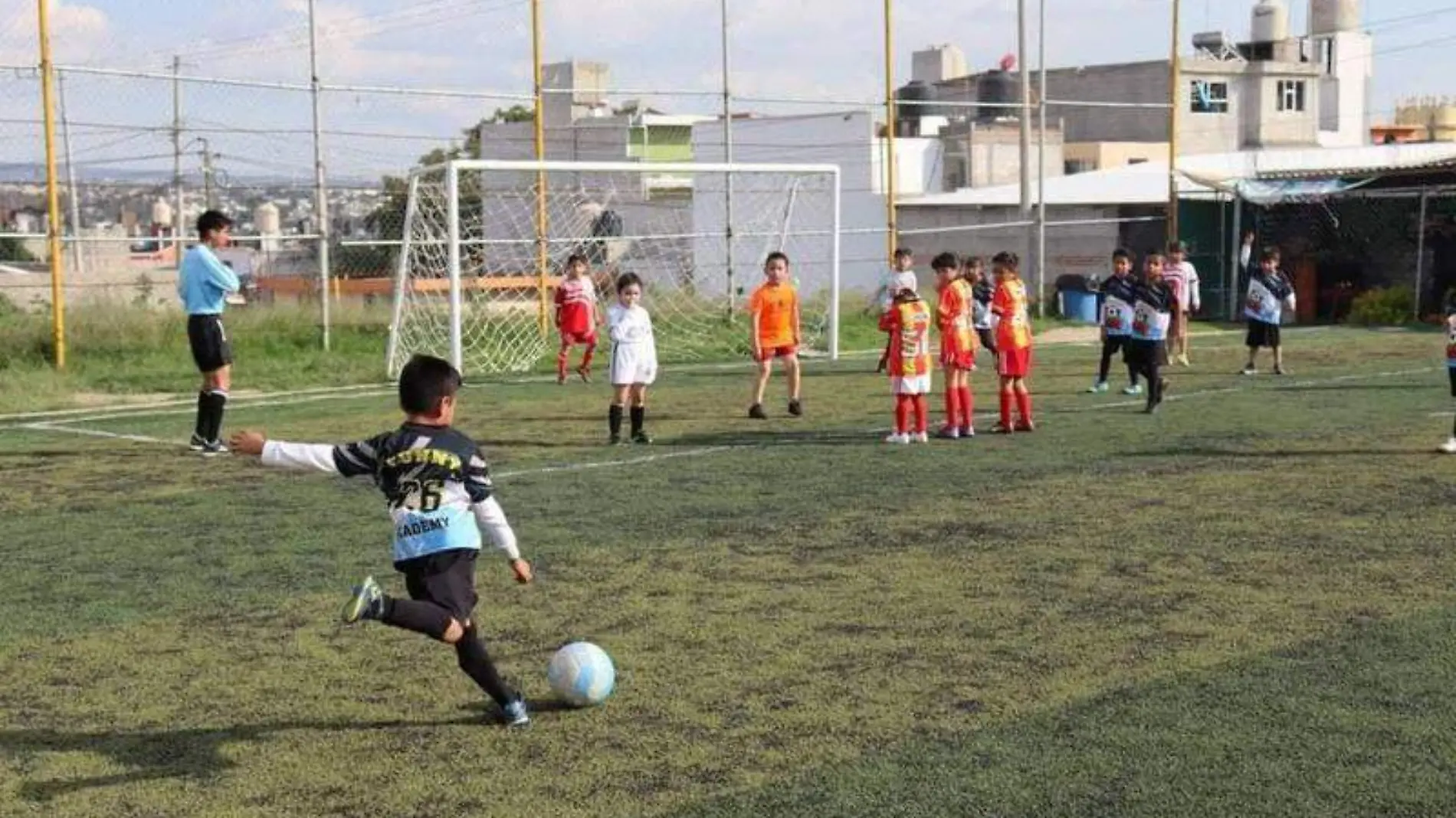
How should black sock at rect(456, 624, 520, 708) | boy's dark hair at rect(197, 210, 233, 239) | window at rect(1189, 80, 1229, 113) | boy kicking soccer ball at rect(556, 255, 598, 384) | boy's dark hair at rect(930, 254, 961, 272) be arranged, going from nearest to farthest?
Result: 1. black sock at rect(456, 624, 520, 708)
2. boy's dark hair at rect(197, 210, 233, 239)
3. boy's dark hair at rect(930, 254, 961, 272)
4. boy kicking soccer ball at rect(556, 255, 598, 384)
5. window at rect(1189, 80, 1229, 113)

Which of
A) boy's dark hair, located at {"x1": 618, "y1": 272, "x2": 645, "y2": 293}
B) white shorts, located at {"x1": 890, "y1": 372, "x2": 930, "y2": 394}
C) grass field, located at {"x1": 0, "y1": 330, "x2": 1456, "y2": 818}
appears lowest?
grass field, located at {"x1": 0, "y1": 330, "x2": 1456, "y2": 818}

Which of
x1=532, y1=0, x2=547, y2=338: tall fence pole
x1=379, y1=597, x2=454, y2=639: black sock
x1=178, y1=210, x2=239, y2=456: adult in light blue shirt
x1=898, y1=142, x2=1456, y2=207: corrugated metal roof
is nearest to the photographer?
x1=379, y1=597, x2=454, y2=639: black sock

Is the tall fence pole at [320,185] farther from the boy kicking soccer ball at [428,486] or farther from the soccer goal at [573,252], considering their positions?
the boy kicking soccer ball at [428,486]

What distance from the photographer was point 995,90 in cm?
6372

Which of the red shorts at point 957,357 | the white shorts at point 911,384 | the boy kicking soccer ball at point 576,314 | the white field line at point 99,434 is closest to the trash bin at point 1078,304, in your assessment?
the boy kicking soccer ball at point 576,314

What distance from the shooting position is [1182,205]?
36.2m

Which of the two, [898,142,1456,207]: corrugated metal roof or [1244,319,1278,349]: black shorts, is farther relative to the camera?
[898,142,1456,207]: corrugated metal roof

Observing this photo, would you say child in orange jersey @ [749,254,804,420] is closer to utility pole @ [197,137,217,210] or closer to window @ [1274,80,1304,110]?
utility pole @ [197,137,217,210]

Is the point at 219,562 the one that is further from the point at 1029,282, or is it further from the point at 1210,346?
the point at 1029,282

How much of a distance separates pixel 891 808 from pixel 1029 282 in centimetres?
3115

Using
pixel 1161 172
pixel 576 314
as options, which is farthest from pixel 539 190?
pixel 1161 172

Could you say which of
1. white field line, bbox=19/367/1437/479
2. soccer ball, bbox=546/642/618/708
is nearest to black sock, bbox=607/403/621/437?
white field line, bbox=19/367/1437/479

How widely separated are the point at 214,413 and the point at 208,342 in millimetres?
597

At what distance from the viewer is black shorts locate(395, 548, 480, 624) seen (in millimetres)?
6262
